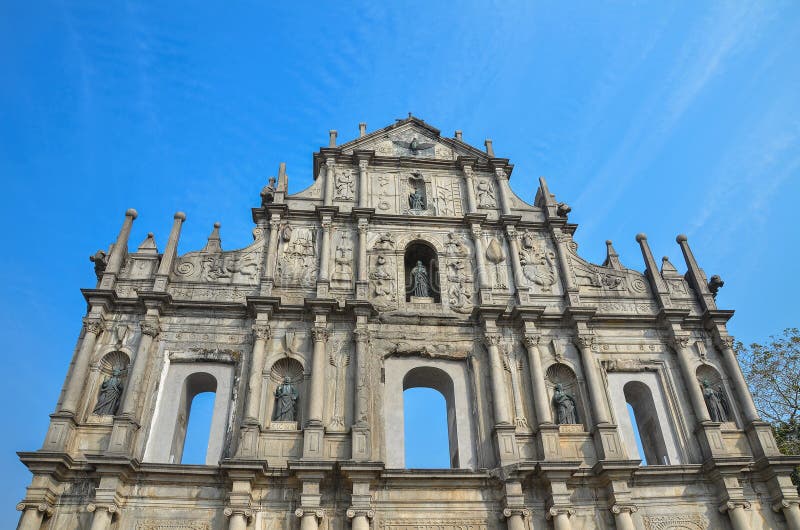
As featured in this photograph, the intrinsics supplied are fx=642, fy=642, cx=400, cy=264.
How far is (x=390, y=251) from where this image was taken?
56.1ft

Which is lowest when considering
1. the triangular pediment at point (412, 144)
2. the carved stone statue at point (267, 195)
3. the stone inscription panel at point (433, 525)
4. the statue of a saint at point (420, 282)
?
the stone inscription panel at point (433, 525)

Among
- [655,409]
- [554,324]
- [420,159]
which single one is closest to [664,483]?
[655,409]

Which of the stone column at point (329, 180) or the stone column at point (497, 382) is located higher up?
the stone column at point (329, 180)

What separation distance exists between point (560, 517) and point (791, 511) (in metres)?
4.88

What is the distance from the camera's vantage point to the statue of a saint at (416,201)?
1838cm

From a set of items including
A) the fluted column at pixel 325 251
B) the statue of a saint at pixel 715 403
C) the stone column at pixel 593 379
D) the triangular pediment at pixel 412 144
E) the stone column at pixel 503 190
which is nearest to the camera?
the stone column at pixel 593 379

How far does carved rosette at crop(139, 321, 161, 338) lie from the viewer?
1459cm

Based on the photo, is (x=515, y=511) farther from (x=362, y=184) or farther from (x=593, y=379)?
(x=362, y=184)

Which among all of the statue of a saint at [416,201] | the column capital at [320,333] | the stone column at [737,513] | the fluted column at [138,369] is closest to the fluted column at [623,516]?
the stone column at [737,513]

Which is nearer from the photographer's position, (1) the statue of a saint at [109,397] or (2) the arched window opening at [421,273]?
(1) the statue of a saint at [109,397]

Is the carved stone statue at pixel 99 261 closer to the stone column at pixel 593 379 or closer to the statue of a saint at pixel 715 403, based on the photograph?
the stone column at pixel 593 379

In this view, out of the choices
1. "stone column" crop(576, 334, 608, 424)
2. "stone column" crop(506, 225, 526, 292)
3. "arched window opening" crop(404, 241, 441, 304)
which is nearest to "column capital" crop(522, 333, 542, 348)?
"stone column" crop(576, 334, 608, 424)

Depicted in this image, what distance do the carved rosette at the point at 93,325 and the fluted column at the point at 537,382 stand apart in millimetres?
9907

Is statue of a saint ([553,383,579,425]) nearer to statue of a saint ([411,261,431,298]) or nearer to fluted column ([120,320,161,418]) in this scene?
statue of a saint ([411,261,431,298])
